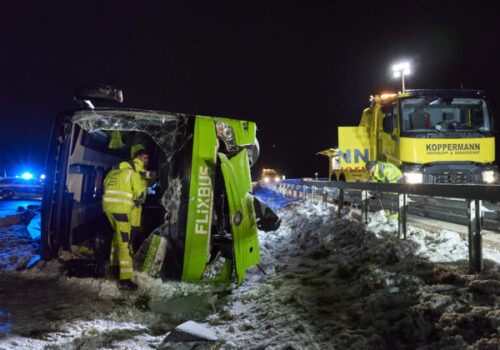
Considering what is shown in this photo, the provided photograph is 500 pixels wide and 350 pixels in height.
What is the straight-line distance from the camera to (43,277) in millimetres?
4285

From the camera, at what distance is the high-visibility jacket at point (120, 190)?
13.8 feet

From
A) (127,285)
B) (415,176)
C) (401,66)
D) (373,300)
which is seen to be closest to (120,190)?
(127,285)

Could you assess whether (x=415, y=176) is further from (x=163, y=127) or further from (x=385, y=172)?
(x=163, y=127)

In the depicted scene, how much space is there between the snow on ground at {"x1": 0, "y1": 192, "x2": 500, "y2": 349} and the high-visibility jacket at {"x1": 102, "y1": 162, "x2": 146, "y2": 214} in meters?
0.95

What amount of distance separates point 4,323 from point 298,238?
16.7ft

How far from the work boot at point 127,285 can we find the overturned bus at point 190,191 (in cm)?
34

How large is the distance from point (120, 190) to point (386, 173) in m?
5.93

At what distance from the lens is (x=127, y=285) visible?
4.02 meters

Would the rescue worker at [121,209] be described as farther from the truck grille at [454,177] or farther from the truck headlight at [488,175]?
the truck headlight at [488,175]

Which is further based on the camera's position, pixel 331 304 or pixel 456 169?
pixel 456 169

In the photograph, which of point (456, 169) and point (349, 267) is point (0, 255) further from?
point (456, 169)

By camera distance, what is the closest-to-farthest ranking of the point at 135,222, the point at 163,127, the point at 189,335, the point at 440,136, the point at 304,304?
the point at 189,335
the point at 304,304
the point at 163,127
the point at 135,222
the point at 440,136

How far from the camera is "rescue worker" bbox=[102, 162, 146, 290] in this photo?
4117 mm

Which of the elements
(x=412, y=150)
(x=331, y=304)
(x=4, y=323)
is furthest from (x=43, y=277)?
(x=412, y=150)
